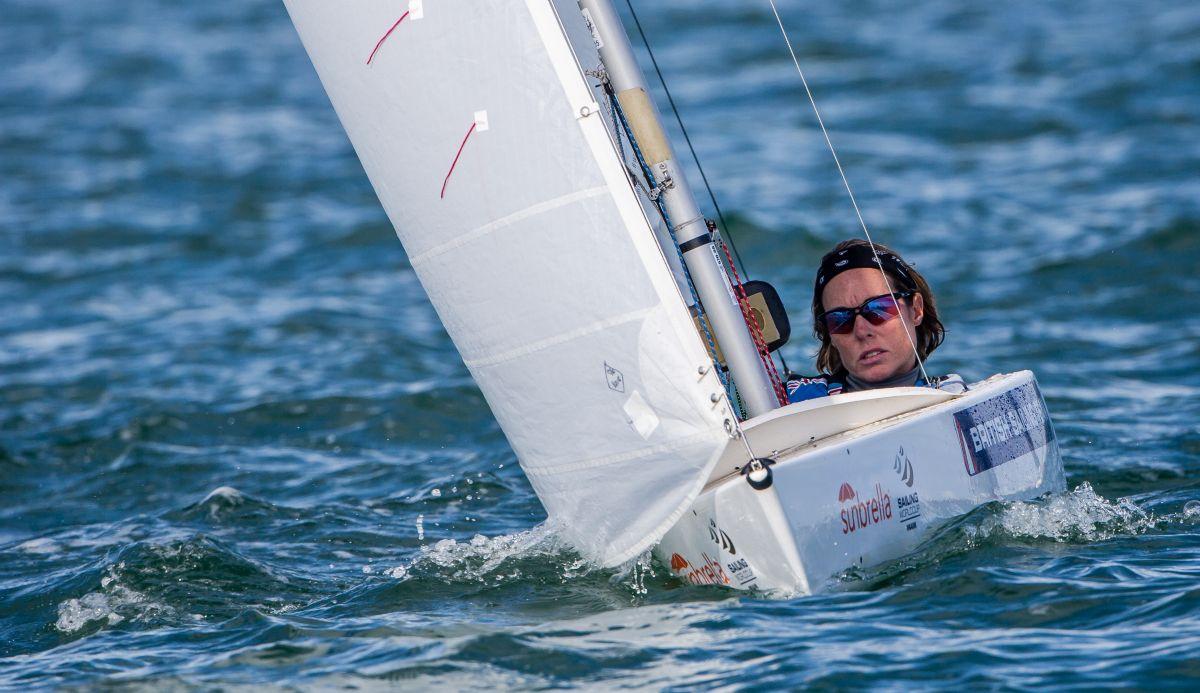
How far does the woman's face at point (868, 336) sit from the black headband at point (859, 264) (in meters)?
0.02

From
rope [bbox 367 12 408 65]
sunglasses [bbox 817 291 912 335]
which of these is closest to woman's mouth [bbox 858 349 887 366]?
sunglasses [bbox 817 291 912 335]

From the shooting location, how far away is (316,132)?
58.1 feet

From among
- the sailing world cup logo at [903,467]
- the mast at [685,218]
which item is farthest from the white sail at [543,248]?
the sailing world cup logo at [903,467]

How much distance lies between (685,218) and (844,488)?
104 centimetres

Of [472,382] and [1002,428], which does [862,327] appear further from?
[472,382]

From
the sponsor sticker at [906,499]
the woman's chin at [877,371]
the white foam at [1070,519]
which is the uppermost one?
the woman's chin at [877,371]

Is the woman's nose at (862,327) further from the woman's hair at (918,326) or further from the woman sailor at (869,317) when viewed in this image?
the woman's hair at (918,326)

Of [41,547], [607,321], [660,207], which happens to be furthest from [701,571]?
[41,547]

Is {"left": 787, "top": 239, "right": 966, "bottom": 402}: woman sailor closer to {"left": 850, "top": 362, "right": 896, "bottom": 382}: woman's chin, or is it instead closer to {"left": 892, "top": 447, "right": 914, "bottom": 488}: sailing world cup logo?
{"left": 850, "top": 362, "right": 896, "bottom": 382}: woman's chin

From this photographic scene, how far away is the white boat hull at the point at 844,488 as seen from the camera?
4078mm

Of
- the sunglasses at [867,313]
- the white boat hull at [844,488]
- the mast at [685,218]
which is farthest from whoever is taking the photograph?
the sunglasses at [867,313]

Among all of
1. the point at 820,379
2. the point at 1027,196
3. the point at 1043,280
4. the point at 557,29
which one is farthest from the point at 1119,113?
the point at 557,29

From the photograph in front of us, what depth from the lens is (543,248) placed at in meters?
4.36

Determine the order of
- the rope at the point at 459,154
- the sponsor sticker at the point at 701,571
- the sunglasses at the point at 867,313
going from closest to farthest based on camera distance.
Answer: the sponsor sticker at the point at 701,571 < the rope at the point at 459,154 < the sunglasses at the point at 867,313
